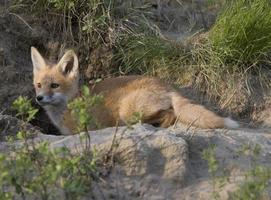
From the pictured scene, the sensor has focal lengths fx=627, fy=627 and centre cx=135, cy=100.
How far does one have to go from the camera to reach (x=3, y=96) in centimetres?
689

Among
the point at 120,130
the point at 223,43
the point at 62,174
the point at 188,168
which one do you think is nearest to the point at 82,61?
the point at 223,43

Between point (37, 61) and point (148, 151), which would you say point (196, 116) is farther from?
point (37, 61)

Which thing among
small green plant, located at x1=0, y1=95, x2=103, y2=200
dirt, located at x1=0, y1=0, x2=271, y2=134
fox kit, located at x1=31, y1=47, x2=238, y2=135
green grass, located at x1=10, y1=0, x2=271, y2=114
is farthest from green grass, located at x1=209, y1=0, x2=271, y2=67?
small green plant, located at x1=0, y1=95, x2=103, y2=200

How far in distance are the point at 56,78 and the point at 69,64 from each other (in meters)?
0.23

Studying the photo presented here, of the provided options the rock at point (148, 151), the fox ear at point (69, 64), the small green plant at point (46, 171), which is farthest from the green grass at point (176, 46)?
the small green plant at point (46, 171)

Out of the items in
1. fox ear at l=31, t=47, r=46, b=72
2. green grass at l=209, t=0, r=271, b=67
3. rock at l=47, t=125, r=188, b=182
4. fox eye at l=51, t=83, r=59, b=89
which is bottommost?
fox eye at l=51, t=83, r=59, b=89

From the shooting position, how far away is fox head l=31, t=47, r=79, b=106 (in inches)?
258

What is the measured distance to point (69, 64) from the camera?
6.84 m

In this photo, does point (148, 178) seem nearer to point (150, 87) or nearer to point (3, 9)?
point (150, 87)

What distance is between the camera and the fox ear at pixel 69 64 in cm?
670

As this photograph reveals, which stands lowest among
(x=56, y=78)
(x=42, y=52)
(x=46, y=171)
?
(x=56, y=78)

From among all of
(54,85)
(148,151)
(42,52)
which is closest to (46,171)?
Result: (148,151)

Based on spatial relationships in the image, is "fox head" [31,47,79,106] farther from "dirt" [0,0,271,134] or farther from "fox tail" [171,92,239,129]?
"fox tail" [171,92,239,129]

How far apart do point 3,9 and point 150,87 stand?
2247 mm
